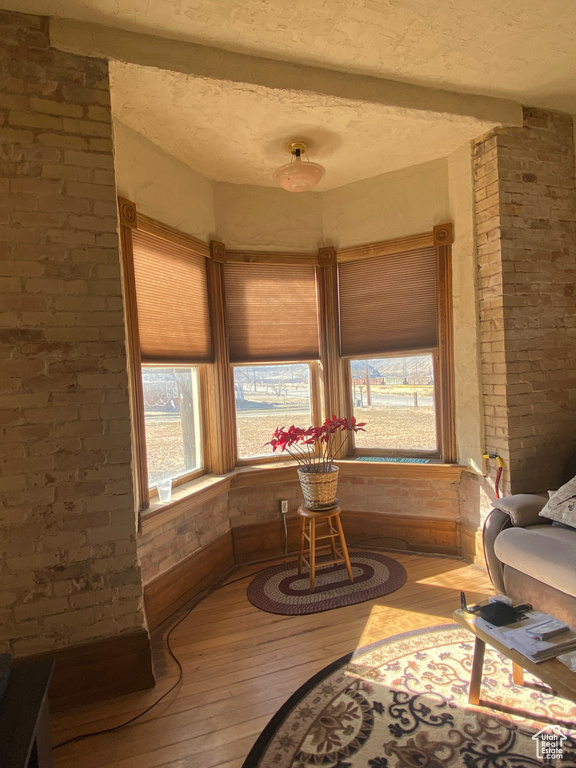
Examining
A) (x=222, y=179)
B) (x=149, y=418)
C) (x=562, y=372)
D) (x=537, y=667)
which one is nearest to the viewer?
(x=537, y=667)

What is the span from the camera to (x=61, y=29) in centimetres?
241

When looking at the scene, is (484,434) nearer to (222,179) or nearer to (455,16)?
(455,16)

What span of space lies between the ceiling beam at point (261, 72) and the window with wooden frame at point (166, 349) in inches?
39.0

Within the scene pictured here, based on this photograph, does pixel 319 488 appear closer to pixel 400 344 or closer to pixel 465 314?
pixel 400 344

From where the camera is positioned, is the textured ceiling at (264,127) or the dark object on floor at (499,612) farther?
the textured ceiling at (264,127)

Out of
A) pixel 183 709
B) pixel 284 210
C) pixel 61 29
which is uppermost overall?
pixel 61 29

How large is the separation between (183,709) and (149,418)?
1788 millimetres

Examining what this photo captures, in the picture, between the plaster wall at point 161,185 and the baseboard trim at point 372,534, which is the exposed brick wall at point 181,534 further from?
the plaster wall at point 161,185

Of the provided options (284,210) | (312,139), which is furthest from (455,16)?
(284,210)

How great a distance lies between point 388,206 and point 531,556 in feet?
9.87

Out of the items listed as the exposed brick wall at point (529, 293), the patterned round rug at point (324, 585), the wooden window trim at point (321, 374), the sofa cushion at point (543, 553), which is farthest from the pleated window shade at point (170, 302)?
the sofa cushion at point (543, 553)

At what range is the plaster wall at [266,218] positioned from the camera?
13.6 ft

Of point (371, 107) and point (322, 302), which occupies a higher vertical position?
point (371, 107)

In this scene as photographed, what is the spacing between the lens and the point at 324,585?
354 cm
